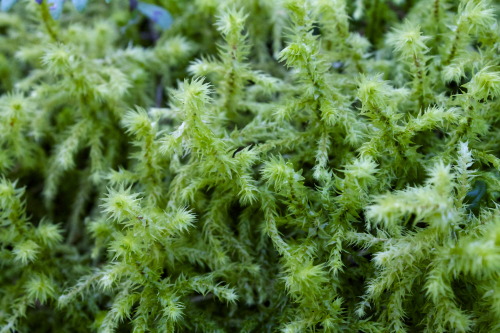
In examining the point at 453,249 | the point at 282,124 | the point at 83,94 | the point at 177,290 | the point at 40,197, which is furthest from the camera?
the point at 40,197

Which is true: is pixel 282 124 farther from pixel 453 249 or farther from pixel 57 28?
pixel 57 28

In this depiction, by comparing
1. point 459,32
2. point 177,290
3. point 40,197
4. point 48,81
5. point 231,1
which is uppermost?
point 459,32

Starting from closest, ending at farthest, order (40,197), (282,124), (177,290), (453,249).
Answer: (453,249)
(177,290)
(282,124)
(40,197)

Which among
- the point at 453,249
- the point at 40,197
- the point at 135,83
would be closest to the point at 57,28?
the point at 135,83

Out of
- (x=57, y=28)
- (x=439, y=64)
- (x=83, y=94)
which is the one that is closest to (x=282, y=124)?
(x=439, y=64)

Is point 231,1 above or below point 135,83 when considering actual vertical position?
above

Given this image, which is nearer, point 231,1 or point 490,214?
point 490,214
